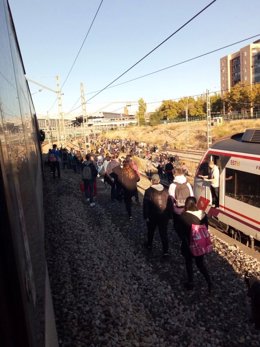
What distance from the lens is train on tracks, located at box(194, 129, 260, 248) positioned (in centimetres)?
774

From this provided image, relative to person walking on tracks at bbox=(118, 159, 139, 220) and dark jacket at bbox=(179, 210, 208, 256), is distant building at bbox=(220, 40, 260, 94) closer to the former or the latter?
person walking on tracks at bbox=(118, 159, 139, 220)

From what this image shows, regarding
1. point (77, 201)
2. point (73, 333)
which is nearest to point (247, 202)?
point (73, 333)

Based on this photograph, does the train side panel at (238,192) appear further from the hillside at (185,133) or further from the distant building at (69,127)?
the hillside at (185,133)

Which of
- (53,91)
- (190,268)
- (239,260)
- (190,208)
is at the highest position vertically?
(53,91)

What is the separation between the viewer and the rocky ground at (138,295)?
4738 millimetres

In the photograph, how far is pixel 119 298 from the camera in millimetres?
5715

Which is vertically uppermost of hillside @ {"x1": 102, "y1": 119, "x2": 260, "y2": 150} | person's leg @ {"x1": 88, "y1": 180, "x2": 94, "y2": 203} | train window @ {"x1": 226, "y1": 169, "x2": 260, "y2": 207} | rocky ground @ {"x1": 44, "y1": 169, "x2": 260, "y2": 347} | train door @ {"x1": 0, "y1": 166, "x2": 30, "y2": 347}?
train door @ {"x1": 0, "y1": 166, "x2": 30, "y2": 347}

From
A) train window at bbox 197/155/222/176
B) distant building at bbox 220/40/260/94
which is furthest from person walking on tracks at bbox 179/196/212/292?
distant building at bbox 220/40/260/94

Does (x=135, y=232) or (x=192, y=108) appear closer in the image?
(x=135, y=232)

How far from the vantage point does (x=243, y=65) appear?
95.4 metres

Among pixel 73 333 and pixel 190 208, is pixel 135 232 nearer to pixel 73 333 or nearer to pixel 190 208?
pixel 190 208

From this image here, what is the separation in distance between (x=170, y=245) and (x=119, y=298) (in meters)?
2.69

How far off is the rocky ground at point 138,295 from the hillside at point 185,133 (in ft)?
150

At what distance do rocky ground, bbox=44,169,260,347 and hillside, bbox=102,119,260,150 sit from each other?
45.6 metres
